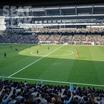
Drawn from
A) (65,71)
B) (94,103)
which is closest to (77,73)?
(65,71)

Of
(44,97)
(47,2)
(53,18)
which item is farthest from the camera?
(53,18)

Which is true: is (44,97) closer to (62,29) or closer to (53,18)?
(62,29)

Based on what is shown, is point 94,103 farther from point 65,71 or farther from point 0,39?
point 0,39

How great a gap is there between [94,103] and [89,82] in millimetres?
17362

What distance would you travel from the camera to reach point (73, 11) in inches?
3425

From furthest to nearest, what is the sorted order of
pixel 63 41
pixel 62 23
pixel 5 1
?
pixel 62 23, pixel 63 41, pixel 5 1

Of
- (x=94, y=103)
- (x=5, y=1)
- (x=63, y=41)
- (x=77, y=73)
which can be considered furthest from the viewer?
(x=63, y=41)

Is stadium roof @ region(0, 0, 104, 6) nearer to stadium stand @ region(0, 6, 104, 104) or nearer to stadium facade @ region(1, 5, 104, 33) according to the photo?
stadium stand @ region(0, 6, 104, 104)

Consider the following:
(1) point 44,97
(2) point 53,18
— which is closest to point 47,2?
(1) point 44,97

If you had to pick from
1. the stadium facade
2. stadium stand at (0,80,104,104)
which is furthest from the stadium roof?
the stadium facade

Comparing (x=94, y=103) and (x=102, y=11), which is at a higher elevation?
(x=102, y=11)

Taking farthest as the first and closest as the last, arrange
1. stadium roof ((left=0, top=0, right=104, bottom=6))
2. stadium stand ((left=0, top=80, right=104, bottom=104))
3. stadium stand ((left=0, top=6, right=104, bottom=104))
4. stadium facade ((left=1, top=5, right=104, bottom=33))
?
stadium facade ((left=1, top=5, right=104, bottom=33)) → stadium stand ((left=0, top=6, right=104, bottom=104)) → stadium stand ((left=0, top=80, right=104, bottom=104)) → stadium roof ((left=0, top=0, right=104, bottom=6))

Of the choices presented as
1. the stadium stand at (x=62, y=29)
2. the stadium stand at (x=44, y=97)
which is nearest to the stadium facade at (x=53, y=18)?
the stadium stand at (x=62, y=29)

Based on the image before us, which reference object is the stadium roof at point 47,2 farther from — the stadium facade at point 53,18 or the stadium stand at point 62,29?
the stadium facade at point 53,18
